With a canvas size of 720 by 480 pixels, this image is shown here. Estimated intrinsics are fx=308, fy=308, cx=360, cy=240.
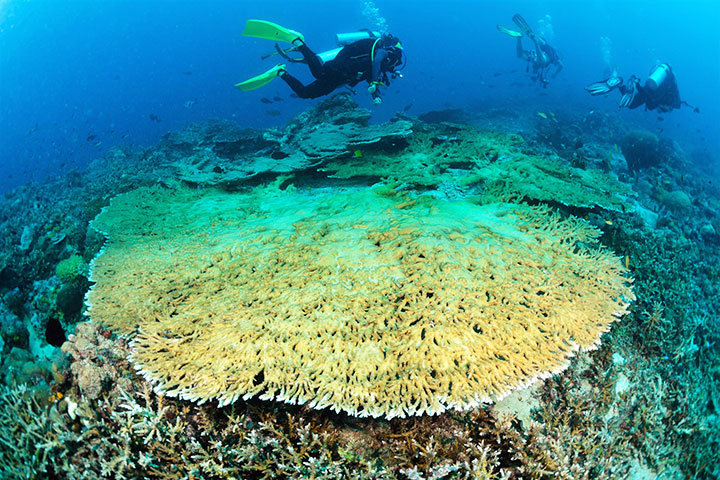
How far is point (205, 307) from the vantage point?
317 cm

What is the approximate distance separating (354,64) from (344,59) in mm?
273

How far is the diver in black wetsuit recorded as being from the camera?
24.2 feet

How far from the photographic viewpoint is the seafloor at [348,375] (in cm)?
251

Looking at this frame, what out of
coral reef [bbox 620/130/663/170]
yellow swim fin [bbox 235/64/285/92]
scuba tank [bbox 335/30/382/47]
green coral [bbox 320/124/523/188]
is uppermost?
scuba tank [bbox 335/30/382/47]

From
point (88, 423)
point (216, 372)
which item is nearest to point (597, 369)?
point (216, 372)

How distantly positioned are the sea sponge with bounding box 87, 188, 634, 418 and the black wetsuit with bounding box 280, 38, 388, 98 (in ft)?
15.9

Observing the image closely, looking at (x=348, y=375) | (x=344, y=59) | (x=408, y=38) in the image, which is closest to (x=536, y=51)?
(x=344, y=59)

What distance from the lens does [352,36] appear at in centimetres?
817

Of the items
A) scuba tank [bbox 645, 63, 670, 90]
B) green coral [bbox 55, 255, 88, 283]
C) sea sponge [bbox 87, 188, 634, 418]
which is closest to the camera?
sea sponge [bbox 87, 188, 634, 418]

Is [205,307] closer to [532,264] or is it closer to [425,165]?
[532,264]

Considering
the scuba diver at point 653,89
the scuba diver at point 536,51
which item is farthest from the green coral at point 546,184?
the scuba diver at point 536,51

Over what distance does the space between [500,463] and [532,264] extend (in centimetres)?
192

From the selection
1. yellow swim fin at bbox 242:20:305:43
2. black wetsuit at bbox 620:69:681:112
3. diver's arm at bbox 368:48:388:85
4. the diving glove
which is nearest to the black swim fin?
black wetsuit at bbox 620:69:681:112

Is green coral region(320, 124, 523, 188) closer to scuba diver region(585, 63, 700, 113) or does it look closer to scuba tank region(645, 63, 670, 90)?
scuba diver region(585, 63, 700, 113)
